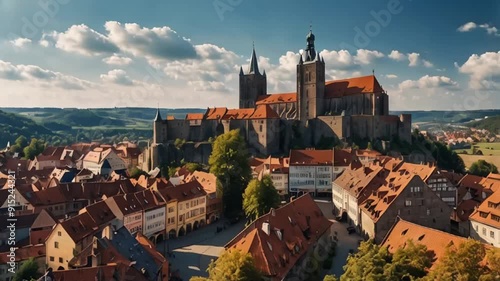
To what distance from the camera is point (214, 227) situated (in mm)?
55406

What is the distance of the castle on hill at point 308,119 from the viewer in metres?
91.6

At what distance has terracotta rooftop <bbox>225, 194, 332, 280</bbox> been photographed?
97.2ft

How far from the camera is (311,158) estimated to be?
71375mm

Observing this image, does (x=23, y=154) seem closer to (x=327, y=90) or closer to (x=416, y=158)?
(x=327, y=90)

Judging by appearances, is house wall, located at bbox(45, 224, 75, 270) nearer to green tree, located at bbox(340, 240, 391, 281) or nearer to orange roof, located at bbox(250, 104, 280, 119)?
green tree, located at bbox(340, 240, 391, 281)

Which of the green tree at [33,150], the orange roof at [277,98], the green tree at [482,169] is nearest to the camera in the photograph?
the green tree at [482,169]

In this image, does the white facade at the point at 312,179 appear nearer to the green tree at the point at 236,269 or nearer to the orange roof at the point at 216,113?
the orange roof at the point at 216,113

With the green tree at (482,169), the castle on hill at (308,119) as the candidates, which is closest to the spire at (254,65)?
the castle on hill at (308,119)

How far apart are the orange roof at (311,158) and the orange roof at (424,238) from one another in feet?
123

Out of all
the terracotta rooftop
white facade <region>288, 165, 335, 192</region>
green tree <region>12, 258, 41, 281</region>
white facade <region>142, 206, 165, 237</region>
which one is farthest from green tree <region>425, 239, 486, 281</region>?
white facade <region>288, 165, 335, 192</region>

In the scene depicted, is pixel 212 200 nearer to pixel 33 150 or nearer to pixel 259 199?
pixel 259 199

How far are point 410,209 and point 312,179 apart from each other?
94.7 ft

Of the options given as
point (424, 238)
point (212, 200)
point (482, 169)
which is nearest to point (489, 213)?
point (424, 238)

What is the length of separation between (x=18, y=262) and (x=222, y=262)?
800 inches
